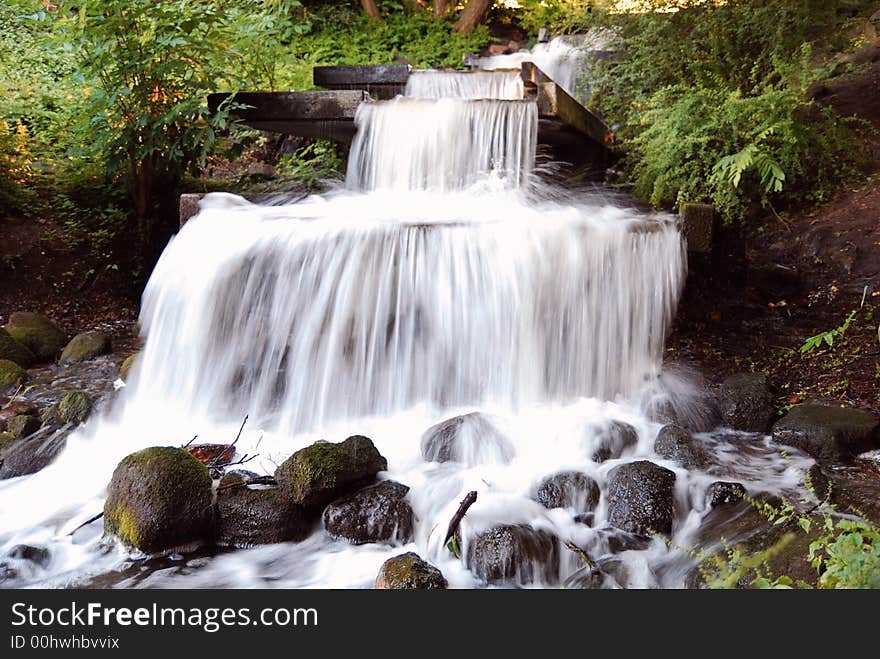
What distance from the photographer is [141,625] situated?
9.37 ft

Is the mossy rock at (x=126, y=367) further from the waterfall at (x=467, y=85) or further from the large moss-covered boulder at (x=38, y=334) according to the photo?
the waterfall at (x=467, y=85)

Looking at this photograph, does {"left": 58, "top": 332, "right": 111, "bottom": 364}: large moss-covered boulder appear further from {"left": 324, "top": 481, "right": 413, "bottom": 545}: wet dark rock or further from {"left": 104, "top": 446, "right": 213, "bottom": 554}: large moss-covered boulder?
{"left": 324, "top": 481, "right": 413, "bottom": 545}: wet dark rock

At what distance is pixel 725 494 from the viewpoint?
176 inches

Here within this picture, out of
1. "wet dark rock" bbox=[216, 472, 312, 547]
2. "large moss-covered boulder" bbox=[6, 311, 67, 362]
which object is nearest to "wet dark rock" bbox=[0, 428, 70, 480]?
"wet dark rock" bbox=[216, 472, 312, 547]

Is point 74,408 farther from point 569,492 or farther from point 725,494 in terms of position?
point 725,494

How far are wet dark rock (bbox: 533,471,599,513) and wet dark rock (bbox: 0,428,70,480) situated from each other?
351cm

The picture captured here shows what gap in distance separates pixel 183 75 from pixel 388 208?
2.80 meters

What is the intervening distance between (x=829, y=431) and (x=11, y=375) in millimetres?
6779

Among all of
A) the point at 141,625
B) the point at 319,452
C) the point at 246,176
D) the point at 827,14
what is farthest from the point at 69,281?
the point at 827,14

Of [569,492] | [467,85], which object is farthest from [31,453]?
[467,85]

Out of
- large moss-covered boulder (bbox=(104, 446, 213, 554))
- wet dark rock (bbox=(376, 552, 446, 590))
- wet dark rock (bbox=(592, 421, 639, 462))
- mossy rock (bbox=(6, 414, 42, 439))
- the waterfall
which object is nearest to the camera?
wet dark rock (bbox=(376, 552, 446, 590))

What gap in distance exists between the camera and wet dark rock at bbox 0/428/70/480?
16.8 ft

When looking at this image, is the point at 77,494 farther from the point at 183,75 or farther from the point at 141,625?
the point at 183,75

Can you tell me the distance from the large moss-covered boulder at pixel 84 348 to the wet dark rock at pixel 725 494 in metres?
5.90
